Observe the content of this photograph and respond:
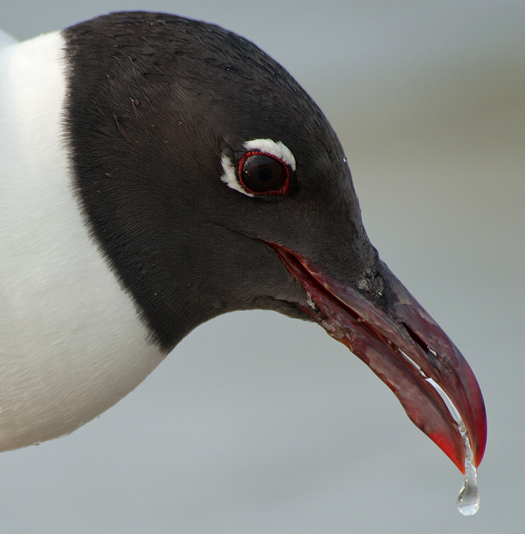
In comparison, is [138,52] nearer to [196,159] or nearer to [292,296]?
[196,159]

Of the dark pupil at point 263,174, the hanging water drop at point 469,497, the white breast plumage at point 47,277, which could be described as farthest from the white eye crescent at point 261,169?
the hanging water drop at point 469,497

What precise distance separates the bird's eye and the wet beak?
0.07 meters

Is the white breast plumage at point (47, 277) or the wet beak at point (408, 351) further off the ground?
the white breast plumage at point (47, 277)

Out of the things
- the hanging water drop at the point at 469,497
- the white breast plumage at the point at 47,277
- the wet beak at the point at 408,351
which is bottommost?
the hanging water drop at the point at 469,497

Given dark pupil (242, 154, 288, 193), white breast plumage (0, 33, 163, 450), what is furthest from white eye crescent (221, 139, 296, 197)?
white breast plumage (0, 33, 163, 450)

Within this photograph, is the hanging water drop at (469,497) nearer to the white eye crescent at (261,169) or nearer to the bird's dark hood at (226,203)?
the bird's dark hood at (226,203)

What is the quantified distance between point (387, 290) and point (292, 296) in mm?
98

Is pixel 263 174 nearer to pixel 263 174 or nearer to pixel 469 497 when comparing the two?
pixel 263 174

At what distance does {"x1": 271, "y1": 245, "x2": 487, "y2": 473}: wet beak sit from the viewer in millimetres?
844

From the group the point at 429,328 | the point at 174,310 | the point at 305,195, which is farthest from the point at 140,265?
the point at 429,328

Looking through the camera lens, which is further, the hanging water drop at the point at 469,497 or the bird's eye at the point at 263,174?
the hanging water drop at the point at 469,497

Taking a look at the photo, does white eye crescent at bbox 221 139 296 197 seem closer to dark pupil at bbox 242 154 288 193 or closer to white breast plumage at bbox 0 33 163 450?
dark pupil at bbox 242 154 288 193

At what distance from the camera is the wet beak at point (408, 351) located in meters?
0.84

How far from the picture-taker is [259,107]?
2.51 feet
